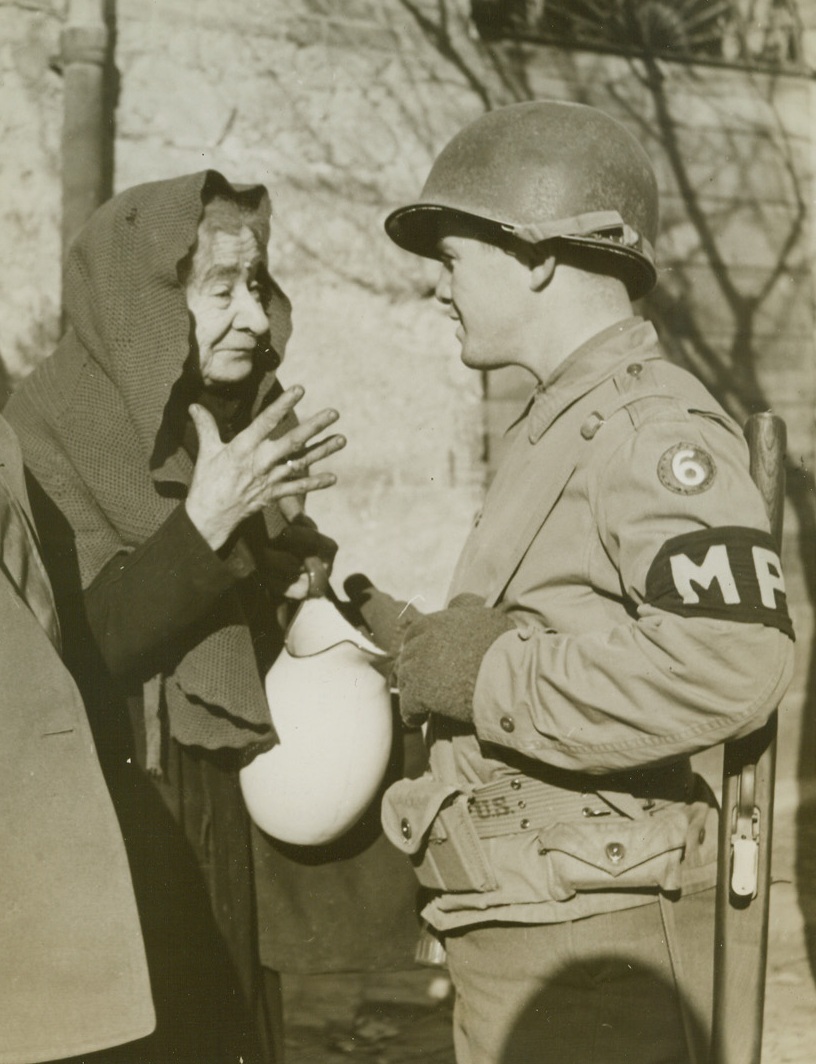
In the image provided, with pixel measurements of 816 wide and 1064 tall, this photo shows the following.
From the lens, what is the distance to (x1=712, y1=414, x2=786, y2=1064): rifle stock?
7.22 ft

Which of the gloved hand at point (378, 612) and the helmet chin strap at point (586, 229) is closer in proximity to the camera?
the helmet chin strap at point (586, 229)

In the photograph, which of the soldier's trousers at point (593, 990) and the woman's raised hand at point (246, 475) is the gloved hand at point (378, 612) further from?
the soldier's trousers at point (593, 990)

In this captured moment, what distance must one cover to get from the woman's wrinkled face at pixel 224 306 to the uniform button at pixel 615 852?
144 centimetres

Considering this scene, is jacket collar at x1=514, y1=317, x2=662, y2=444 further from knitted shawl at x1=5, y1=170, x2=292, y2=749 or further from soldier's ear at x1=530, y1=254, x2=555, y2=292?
knitted shawl at x1=5, y1=170, x2=292, y2=749

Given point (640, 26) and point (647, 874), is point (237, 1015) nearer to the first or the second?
point (647, 874)

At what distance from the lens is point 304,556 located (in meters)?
2.85

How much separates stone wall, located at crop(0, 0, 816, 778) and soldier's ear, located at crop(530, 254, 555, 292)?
295 cm

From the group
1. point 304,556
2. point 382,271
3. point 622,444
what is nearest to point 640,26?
point 382,271

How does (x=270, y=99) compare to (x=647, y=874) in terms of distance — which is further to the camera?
(x=270, y=99)

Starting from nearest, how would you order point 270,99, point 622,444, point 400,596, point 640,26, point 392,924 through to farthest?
1. point 622,444
2. point 392,924
3. point 270,99
4. point 400,596
5. point 640,26

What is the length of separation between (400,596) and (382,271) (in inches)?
55.0

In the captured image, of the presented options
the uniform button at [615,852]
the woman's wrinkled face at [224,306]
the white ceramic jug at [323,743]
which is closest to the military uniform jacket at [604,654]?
the uniform button at [615,852]

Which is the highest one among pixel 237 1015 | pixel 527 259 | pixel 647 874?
pixel 527 259

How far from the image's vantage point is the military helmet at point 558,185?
2.10 metres
